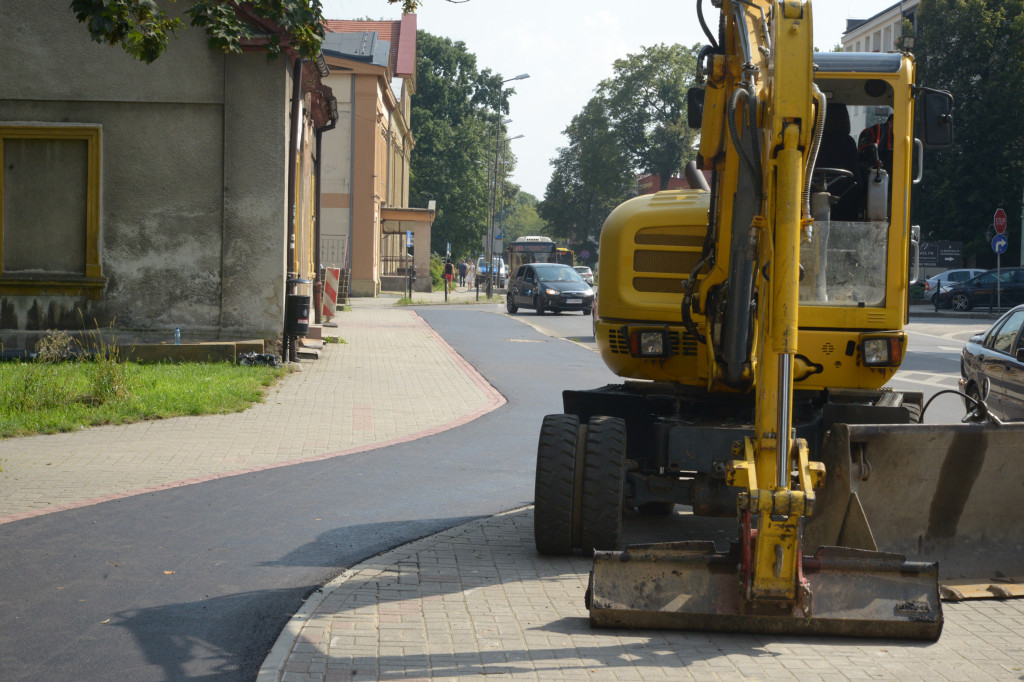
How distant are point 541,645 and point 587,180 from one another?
3466 inches

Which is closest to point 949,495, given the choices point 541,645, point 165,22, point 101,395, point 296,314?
point 541,645

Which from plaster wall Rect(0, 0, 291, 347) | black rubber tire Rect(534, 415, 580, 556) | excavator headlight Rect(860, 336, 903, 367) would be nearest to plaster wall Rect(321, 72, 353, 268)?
plaster wall Rect(0, 0, 291, 347)

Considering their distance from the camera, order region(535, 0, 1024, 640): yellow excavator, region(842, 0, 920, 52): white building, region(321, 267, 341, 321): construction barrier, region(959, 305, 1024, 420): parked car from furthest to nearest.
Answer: region(842, 0, 920, 52): white building, region(321, 267, 341, 321): construction barrier, region(959, 305, 1024, 420): parked car, region(535, 0, 1024, 640): yellow excavator

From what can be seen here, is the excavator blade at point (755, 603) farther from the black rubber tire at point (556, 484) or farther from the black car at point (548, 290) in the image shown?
the black car at point (548, 290)

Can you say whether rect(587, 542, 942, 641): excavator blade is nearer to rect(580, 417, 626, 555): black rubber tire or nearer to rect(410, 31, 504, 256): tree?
rect(580, 417, 626, 555): black rubber tire

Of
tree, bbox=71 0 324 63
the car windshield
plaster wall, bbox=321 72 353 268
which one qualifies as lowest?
the car windshield

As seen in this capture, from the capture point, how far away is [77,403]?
1227 centimetres

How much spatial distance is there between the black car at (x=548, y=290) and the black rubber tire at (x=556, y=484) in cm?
3100

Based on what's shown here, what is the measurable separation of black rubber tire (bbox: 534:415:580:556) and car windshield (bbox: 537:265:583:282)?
32.6 m

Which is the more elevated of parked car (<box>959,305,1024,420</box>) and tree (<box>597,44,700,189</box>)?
tree (<box>597,44,700,189</box>)

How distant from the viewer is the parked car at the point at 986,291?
4084 centimetres

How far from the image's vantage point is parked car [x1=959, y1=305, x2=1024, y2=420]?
429 inches

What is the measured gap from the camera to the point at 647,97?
91375mm

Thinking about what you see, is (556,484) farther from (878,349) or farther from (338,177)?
(338,177)
